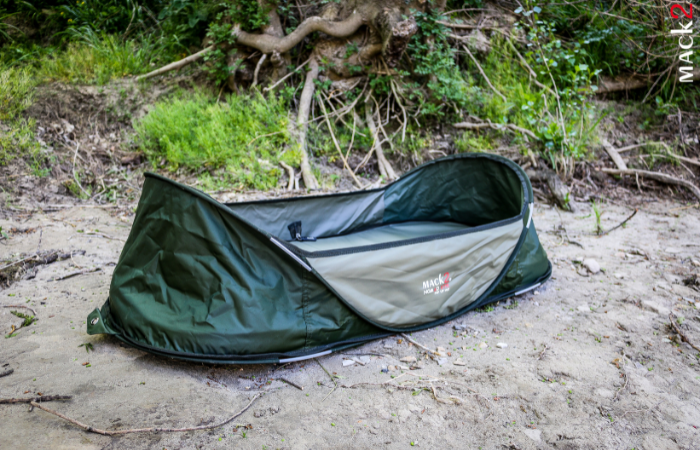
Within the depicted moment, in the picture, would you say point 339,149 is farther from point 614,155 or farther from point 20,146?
point 20,146

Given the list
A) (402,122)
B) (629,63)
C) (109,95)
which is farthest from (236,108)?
(629,63)

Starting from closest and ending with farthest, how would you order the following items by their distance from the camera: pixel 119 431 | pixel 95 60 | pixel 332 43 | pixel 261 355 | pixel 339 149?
pixel 119 431
pixel 261 355
pixel 339 149
pixel 332 43
pixel 95 60

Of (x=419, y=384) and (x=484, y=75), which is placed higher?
(x=484, y=75)

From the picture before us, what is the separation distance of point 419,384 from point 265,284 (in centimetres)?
64

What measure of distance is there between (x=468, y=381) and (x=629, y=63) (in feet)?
13.7

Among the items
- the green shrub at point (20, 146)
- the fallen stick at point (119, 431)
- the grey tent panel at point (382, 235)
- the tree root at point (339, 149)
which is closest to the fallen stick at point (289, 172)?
the tree root at point (339, 149)

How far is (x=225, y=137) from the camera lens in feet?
12.5

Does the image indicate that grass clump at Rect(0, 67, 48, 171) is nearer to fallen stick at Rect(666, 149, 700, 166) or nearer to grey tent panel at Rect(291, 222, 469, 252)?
grey tent panel at Rect(291, 222, 469, 252)

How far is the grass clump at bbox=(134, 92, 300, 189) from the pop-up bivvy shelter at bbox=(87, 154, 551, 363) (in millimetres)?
2080

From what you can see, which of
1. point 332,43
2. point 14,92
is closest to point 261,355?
point 332,43

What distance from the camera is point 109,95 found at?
14.0 ft

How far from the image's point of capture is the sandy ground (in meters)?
1.16

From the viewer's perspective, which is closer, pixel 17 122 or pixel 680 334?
pixel 680 334

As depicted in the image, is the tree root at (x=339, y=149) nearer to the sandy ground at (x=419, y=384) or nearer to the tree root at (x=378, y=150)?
the tree root at (x=378, y=150)
